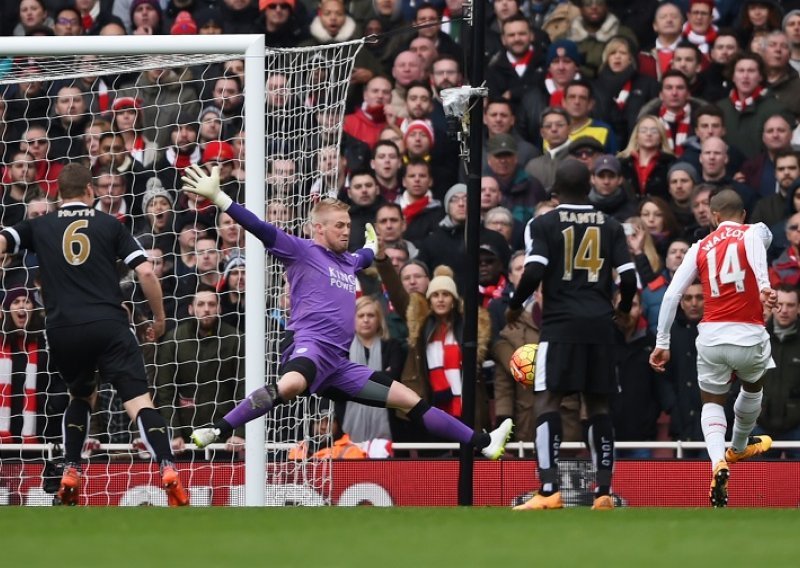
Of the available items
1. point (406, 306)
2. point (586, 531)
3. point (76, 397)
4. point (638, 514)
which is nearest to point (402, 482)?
point (406, 306)

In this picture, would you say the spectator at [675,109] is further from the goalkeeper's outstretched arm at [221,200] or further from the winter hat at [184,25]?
the goalkeeper's outstretched arm at [221,200]

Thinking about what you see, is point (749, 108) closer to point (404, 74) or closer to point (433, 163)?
point (433, 163)

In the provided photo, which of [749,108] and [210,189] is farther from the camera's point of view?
[749,108]

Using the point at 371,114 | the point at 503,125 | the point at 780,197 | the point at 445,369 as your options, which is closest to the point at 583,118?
the point at 503,125

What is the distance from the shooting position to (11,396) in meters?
12.5

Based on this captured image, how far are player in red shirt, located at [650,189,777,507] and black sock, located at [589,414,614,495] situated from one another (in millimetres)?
551

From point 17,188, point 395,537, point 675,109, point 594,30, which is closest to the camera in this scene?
point 395,537

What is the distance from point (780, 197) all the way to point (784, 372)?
161 cm

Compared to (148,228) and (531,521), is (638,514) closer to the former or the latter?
(531,521)

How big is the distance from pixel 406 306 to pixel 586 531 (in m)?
5.38

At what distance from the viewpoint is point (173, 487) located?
31.9ft

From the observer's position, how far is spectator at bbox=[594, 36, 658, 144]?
1414 cm

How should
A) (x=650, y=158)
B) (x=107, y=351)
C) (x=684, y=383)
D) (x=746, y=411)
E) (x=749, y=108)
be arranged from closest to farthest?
(x=107, y=351) < (x=746, y=411) < (x=684, y=383) < (x=650, y=158) < (x=749, y=108)

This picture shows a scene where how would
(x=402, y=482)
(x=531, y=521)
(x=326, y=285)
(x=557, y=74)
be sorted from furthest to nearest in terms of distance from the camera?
(x=557, y=74), (x=402, y=482), (x=326, y=285), (x=531, y=521)
